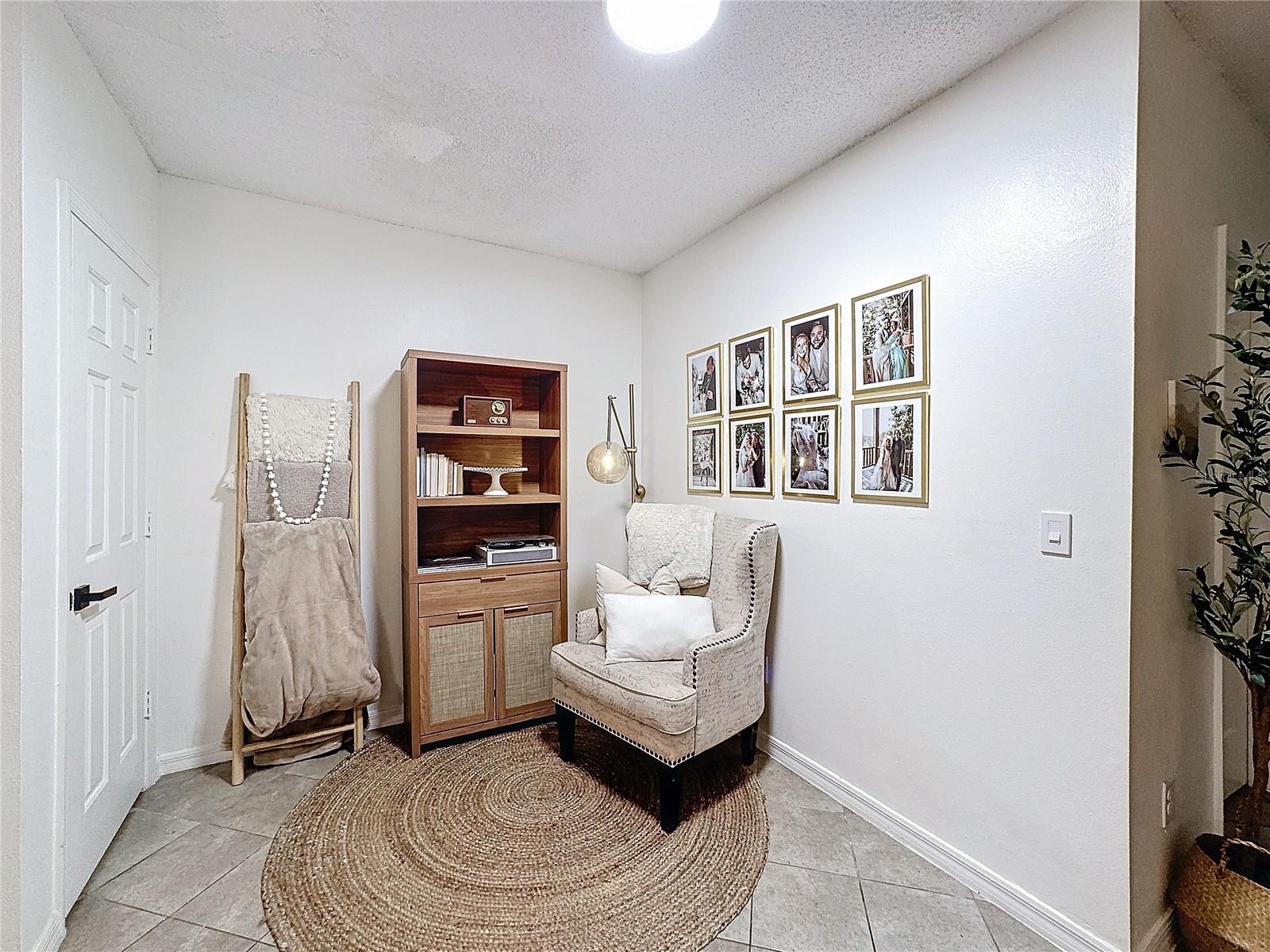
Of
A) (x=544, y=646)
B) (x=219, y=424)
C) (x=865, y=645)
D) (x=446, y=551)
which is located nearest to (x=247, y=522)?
(x=219, y=424)

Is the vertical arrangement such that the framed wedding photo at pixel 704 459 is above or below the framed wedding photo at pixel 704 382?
below

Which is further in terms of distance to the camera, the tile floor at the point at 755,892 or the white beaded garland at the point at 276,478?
the white beaded garland at the point at 276,478

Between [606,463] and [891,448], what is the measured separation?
1487 millimetres

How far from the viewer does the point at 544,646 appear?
2.94 meters

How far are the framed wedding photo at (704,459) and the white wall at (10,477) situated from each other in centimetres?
254

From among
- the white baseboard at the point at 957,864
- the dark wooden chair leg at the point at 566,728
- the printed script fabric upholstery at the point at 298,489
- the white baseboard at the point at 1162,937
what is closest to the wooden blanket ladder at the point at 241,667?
the printed script fabric upholstery at the point at 298,489

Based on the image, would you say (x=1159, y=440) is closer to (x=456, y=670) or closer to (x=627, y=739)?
(x=627, y=739)

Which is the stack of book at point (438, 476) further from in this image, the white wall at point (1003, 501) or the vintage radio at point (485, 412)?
the white wall at point (1003, 501)

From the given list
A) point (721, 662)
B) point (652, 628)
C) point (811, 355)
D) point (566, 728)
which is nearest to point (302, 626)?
point (566, 728)

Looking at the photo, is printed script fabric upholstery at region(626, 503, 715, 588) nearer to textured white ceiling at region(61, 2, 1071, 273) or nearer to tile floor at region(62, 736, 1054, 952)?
tile floor at region(62, 736, 1054, 952)

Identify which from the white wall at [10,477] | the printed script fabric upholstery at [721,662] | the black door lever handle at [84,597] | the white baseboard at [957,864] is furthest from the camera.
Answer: the printed script fabric upholstery at [721,662]

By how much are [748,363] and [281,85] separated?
2.09 metres

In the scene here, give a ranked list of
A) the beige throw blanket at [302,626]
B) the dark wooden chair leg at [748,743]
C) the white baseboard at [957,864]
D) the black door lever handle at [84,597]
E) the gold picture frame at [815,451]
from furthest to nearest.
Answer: the dark wooden chair leg at [748,743] → the beige throw blanket at [302,626] → the gold picture frame at [815,451] → the black door lever handle at [84,597] → the white baseboard at [957,864]

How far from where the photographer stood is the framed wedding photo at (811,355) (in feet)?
7.66
